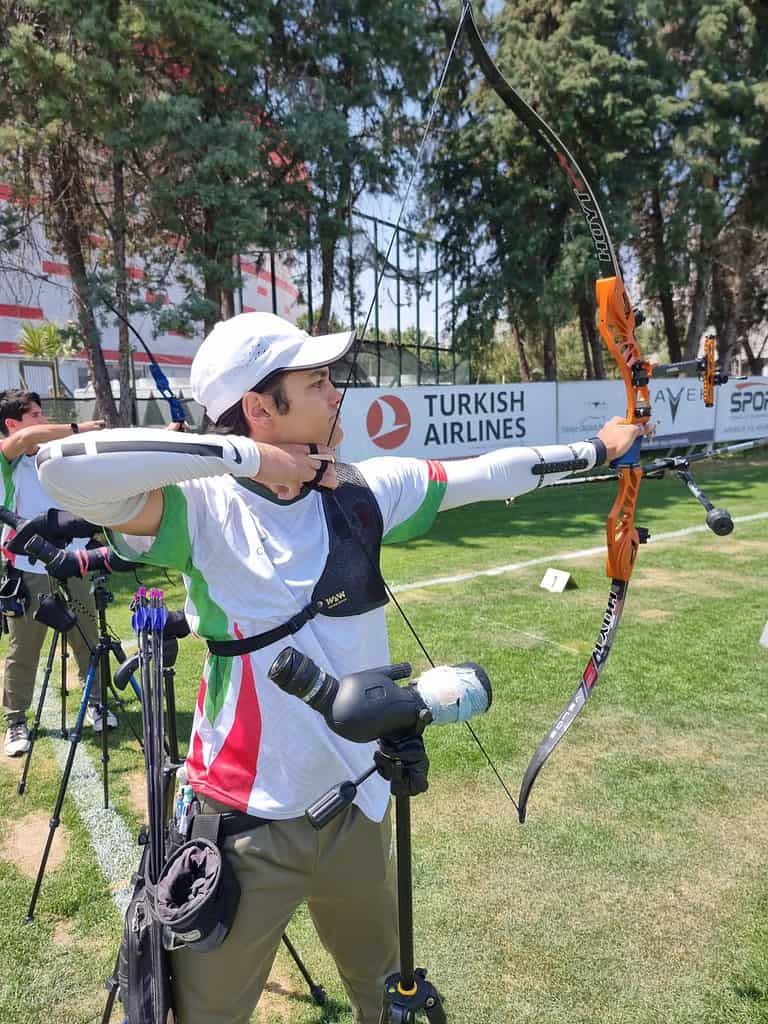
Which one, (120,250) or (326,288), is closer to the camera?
(120,250)

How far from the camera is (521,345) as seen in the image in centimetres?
2289

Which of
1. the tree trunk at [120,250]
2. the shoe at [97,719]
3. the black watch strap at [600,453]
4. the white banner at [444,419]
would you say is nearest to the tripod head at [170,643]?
the black watch strap at [600,453]

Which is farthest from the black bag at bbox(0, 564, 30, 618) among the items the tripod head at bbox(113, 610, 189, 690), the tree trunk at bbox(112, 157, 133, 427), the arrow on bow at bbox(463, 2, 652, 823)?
the tree trunk at bbox(112, 157, 133, 427)

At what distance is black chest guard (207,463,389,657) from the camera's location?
1.63 metres

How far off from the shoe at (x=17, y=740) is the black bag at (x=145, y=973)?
3200mm

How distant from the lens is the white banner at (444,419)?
11.7 m

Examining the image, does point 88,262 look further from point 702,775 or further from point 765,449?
point 765,449

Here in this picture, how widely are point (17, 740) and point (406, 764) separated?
Answer: 389cm

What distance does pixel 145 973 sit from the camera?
5.00 ft

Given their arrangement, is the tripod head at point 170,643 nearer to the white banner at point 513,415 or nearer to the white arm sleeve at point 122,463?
the white arm sleeve at point 122,463

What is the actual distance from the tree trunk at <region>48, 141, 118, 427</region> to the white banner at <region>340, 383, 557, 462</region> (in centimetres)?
451

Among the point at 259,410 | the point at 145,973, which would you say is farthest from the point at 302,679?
the point at 145,973

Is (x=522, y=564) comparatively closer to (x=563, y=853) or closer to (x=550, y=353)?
(x=563, y=853)

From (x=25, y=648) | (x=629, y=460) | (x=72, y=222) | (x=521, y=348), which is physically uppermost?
(x=72, y=222)
